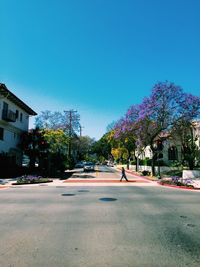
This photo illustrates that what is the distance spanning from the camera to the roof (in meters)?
30.7

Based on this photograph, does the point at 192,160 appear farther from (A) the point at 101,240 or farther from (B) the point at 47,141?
(A) the point at 101,240

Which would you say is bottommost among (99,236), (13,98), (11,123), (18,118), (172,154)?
(99,236)

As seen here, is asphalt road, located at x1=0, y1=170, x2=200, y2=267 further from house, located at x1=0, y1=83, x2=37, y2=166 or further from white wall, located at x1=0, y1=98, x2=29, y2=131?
white wall, located at x1=0, y1=98, x2=29, y2=131

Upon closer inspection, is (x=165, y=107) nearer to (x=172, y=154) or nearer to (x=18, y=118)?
(x=18, y=118)

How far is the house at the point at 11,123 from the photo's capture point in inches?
1257

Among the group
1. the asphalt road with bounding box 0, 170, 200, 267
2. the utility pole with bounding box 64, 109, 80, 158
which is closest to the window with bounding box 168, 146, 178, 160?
the utility pole with bounding box 64, 109, 80, 158

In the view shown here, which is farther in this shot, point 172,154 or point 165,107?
point 172,154

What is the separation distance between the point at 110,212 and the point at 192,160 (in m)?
23.2

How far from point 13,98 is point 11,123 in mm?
3106

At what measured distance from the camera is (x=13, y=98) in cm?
3425

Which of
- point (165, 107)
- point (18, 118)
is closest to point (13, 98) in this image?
point (18, 118)

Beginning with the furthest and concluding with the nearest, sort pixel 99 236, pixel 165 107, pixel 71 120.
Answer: pixel 71 120 → pixel 165 107 → pixel 99 236

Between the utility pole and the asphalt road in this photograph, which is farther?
the utility pole

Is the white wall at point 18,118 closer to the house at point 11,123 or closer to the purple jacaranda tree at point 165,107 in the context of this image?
the house at point 11,123
